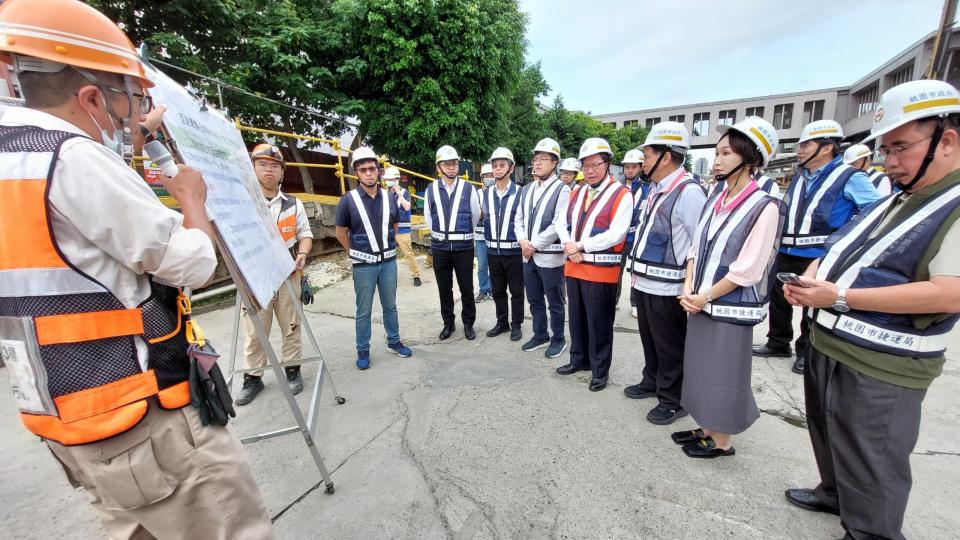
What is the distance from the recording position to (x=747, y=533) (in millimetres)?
2047

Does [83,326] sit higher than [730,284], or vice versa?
[83,326]

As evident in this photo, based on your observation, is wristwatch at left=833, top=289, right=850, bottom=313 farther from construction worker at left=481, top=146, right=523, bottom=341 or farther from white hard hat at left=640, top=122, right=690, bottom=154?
construction worker at left=481, top=146, right=523, bottom=341

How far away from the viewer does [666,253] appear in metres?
2.92

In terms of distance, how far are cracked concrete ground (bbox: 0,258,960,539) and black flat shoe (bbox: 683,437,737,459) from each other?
0.15ft

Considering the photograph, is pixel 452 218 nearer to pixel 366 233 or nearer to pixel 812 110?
pixel 366 233

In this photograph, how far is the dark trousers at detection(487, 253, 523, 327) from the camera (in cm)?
483

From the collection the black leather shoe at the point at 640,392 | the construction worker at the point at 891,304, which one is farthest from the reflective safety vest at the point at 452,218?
the construction worker at the point at 891,304

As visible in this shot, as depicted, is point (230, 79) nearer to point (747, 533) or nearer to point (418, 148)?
point (418, 148)

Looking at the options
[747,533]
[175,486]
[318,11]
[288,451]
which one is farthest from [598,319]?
[318,11]

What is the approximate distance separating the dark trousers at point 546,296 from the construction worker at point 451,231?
0.72m

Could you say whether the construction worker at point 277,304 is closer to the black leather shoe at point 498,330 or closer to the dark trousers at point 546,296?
the black leather shoe at point 498,330

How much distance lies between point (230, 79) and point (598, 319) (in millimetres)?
9809

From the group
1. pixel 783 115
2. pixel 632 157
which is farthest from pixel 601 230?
pixel 783 115

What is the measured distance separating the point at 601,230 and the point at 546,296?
1.36 m
